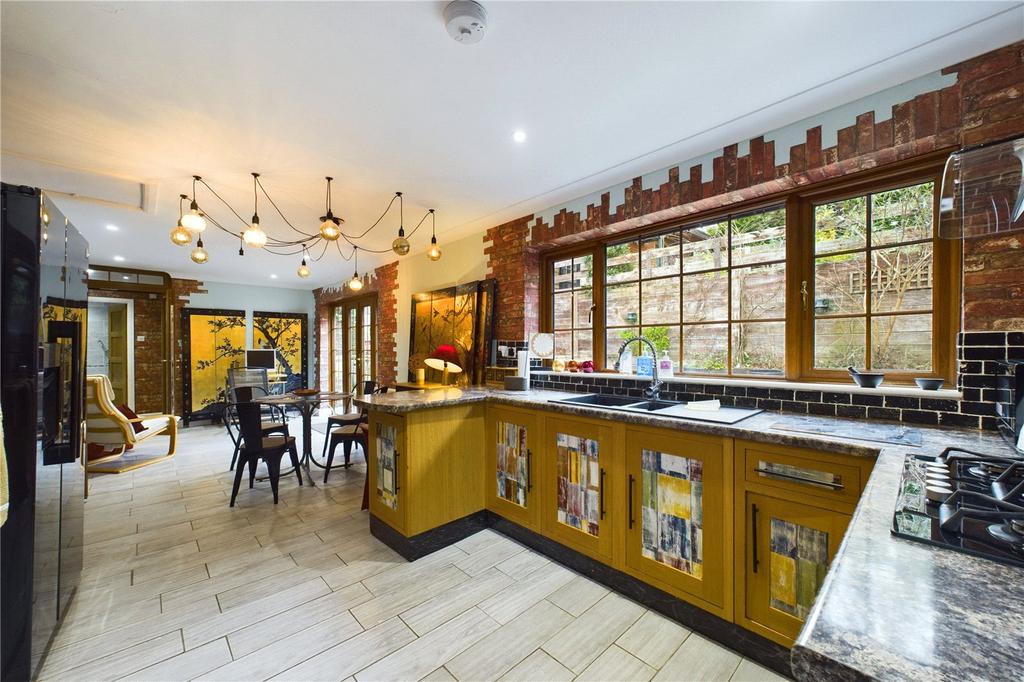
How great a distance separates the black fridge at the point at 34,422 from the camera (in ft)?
4.84

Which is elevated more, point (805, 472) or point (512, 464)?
point (805, 472)

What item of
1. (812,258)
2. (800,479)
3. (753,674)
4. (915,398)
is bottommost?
(753,674)

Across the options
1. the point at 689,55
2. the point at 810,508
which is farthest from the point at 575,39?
the point at 810,508

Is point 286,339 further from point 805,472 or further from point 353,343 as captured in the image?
point 805,472

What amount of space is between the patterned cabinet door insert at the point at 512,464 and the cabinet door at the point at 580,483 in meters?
0.19

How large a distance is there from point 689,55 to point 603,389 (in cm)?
209

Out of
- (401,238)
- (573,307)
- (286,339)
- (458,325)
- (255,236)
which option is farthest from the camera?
(286,339)

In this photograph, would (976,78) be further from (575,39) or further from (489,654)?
(489,654)

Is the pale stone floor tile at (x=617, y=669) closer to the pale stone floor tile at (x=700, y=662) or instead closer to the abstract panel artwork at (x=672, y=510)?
the pale stone floor tile at (x=700, y=662)

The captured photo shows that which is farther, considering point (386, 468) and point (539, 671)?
point (386, 468)

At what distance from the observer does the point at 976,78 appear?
5.74ft

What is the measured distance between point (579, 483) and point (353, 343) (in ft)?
20.0

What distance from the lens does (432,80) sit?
77.2 inches

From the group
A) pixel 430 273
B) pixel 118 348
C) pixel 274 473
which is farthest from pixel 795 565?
pixel 118 348
